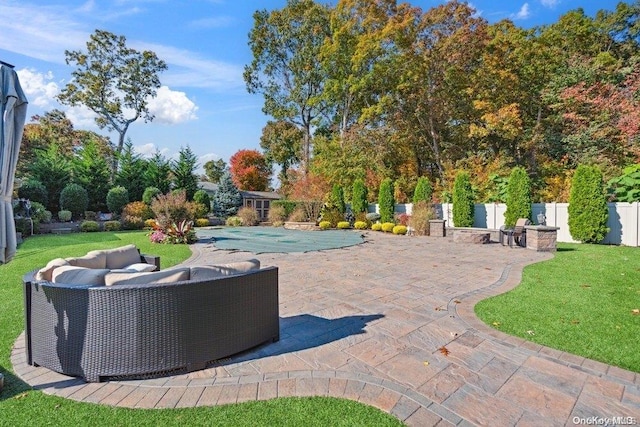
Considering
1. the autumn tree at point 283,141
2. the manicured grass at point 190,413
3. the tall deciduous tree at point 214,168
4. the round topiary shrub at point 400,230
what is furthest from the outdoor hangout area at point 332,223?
the tall deciduous tree at point 214,168

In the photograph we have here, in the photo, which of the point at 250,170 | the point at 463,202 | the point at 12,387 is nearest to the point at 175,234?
the point at 12,387

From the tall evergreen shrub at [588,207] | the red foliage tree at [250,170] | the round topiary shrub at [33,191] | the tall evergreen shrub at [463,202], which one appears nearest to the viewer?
the tall evergreen shrub at [588,207]

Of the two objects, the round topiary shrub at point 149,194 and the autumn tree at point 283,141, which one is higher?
the autumn tree at point 283,141

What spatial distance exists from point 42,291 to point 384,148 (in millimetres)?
21998

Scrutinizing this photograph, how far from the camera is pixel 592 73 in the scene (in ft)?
52.8

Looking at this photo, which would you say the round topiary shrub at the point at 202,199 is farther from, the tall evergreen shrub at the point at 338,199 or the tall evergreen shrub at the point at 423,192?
the tall evergreen shrub at the point at 423,192

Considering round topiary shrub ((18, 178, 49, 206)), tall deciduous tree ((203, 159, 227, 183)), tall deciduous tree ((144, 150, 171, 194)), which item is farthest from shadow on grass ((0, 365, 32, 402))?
tall deciduous tree ((203, 159, 227, 183))

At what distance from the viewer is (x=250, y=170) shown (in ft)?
116

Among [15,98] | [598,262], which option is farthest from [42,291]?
[598,262]

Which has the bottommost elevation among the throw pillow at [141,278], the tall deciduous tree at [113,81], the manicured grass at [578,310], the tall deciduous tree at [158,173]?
the manicured grass at [578,310]

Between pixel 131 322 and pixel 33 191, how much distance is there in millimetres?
19322

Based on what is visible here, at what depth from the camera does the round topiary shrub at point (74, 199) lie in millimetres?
17672

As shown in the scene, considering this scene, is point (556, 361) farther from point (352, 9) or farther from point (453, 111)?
point (352, 9)

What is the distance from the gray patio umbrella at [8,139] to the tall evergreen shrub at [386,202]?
17.1m
